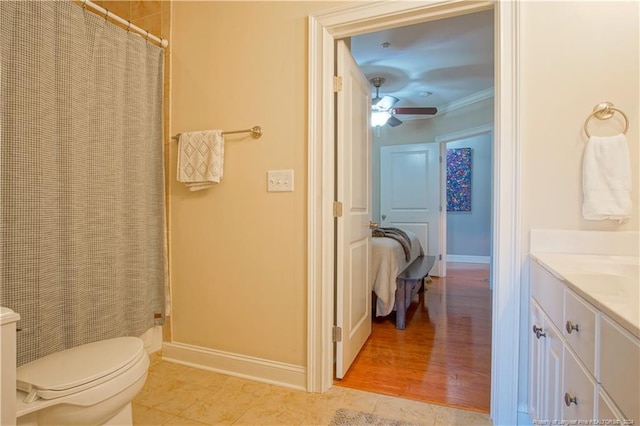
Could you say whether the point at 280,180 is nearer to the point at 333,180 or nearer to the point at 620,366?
A: the point at 333,180

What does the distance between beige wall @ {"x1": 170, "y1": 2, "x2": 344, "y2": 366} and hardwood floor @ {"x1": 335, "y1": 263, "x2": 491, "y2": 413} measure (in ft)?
1.82

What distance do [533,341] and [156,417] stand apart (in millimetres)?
1746

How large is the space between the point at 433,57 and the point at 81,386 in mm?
3664

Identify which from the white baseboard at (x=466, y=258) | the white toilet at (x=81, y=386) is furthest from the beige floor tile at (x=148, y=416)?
A: the white baseboard at (x=466, y=258)

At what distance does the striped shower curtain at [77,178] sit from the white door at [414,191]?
3644 mm

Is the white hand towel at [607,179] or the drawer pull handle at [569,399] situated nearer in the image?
the drawer pull handle at [569,399]

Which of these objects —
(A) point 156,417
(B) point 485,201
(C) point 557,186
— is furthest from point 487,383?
(B) point 485,201

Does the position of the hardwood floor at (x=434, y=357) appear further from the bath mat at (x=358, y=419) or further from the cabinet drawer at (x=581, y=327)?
the cabinet drawer at (x=581, y=327)

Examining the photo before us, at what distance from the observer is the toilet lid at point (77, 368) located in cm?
106

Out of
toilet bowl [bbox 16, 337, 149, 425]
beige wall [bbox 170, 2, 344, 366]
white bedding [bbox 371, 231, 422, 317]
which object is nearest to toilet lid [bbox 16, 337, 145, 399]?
toilet bowl [bbox 16, 337, 149, 425]

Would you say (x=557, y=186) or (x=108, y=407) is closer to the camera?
(x=108, y=407)

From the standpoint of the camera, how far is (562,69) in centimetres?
137

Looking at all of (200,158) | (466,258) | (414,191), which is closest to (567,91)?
(200,158)

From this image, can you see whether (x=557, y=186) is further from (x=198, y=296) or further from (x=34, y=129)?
(x=34, y=129)
